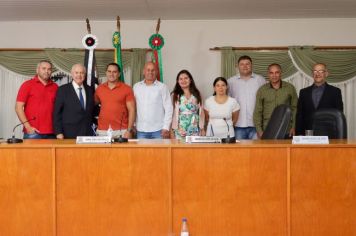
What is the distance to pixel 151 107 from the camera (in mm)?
4090

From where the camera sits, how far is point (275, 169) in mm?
2344

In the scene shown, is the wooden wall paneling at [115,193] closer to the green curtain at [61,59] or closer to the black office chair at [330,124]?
the black office chair at [330,124]

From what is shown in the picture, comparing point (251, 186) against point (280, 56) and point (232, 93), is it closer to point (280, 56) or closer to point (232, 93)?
point (232, 93)

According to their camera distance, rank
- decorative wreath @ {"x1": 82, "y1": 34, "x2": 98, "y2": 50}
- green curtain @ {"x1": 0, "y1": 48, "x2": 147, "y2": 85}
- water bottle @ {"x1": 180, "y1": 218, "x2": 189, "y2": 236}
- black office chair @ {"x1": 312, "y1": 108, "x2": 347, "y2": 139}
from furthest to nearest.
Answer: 1. green curtain @ {"x1": 0, "y1": 48, "x2": 147, "y2": 85}
2. decorative wreath @ {"x1": 82, "y1": 34, "x2": 98, "y2": 50}
3. black office chair @ {"x1": 312, "y1": 108, "x2": 347, "y2": 139}
4. water bottle @ {"x1": 180, "y1": 218, "x2": 189, "y2": 236}

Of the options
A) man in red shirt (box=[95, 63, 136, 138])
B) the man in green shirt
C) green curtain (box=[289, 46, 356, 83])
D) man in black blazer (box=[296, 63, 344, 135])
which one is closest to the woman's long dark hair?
man in red shirt (box=[95, 63, 136, 138])

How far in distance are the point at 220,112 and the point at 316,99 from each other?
0.95 m

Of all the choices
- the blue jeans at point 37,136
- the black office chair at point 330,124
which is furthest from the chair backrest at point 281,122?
the blue jeans at point 37,136

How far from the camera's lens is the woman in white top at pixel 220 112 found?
398 cm

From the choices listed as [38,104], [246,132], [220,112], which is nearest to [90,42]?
[38,104]

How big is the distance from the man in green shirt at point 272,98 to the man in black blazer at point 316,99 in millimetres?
102

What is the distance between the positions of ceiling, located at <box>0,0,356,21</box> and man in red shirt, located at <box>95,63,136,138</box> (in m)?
1.08

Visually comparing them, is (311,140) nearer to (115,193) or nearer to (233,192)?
(233,192)

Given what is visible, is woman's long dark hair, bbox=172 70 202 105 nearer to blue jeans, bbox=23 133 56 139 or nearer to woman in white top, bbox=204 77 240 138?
woman in white top, bbox=204 77 240 138

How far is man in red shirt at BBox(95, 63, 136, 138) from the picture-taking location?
153 inches
